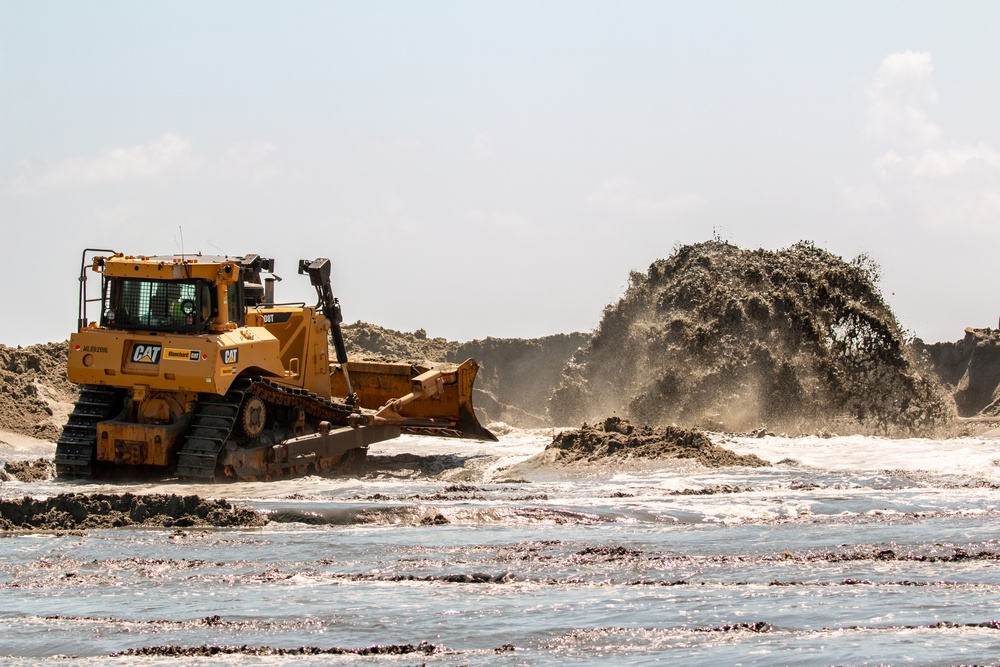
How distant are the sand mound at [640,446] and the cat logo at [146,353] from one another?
238 inches

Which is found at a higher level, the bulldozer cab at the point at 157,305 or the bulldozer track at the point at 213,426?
the bulldozer cab at the point at 157,305

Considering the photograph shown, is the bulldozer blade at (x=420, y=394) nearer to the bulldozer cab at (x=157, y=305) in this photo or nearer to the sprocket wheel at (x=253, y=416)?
the sprocket wheel at (x=253, y=416)

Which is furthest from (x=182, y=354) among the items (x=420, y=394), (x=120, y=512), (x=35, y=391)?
(x=35, y=391)

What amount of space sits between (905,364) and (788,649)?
17.8 metres

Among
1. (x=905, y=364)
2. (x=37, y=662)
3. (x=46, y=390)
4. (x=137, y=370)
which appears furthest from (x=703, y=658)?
(x=46, y=390)

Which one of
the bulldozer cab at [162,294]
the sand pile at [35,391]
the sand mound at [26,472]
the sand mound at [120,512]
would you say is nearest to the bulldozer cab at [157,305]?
the bulldozer cab at [162,294]

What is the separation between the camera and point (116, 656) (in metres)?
7.71

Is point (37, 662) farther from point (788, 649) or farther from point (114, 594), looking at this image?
point (788, 649)

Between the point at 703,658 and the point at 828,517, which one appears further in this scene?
the point at 828,517

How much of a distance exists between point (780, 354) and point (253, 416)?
430 inches

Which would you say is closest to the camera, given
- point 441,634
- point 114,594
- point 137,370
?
point 441,634

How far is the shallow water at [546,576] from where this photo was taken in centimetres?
795

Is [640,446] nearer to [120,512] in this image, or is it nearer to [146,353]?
[146,353]

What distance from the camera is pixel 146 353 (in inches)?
644
